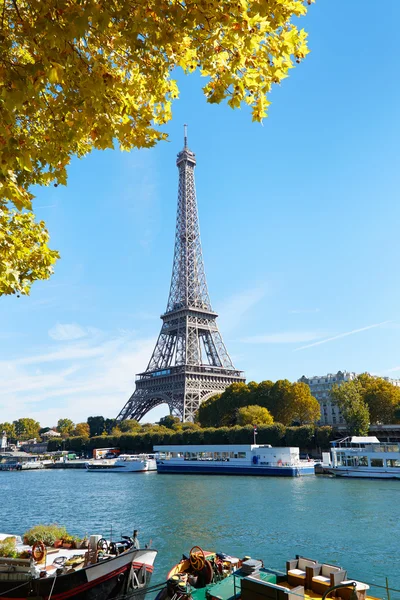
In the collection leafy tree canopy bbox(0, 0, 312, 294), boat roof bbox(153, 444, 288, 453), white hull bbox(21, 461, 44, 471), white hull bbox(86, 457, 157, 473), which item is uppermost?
leafy tree canopy bbox(0, 0, 312, 294)

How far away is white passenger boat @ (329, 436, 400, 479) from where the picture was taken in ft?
189

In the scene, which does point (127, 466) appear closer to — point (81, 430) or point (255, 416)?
point (255, 416)

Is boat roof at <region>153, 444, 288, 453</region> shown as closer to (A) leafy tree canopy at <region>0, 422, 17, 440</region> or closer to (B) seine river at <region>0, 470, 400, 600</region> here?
(B) seine river at <region>0, 470, 400, 600</region>

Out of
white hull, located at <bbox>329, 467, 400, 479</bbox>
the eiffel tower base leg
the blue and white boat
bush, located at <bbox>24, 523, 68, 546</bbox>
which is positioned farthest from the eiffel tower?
bush, located at <bbox>24, 523, 68, 546</bbox>

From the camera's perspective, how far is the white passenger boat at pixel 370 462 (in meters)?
57.6

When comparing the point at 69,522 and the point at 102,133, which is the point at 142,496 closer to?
the point at 69,522

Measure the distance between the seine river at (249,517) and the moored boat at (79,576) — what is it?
511 centimetres

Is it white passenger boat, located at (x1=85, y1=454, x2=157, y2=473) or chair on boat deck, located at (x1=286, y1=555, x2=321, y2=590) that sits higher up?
chair on boat deck, located at (x1=286, y1=555, x2=321, y2=590)

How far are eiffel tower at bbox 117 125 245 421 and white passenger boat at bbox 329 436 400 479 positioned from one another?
3937 cm

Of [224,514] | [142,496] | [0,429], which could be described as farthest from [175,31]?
[0,429]

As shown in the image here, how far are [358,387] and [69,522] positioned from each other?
216ft

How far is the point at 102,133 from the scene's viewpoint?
6223 millimetres

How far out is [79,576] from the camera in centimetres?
1316

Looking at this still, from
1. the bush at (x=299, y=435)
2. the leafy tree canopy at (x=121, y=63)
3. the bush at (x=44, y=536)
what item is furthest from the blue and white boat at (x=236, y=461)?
the leafy tree canopy at (x=121, y=63)
